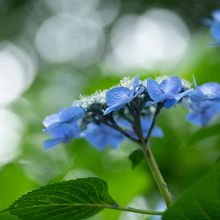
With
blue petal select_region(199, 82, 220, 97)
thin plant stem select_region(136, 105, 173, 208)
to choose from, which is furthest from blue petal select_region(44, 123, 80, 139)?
blue petal select_region(199, 82, 220, 97)

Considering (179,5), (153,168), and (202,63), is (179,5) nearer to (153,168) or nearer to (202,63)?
(202,63)

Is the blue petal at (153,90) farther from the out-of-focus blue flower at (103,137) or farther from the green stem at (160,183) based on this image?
the out-of-focus blue flower at (103,137)

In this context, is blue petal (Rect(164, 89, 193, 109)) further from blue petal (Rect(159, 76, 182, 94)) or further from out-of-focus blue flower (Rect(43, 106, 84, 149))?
out-of-focus blue flower (Rect(43, 106, 84, 149))

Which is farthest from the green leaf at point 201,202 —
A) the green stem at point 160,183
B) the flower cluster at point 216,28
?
the flower cluster at point 216,28

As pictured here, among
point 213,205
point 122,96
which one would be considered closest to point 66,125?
point 122,96

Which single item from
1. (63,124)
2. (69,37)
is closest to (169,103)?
(63,124)
